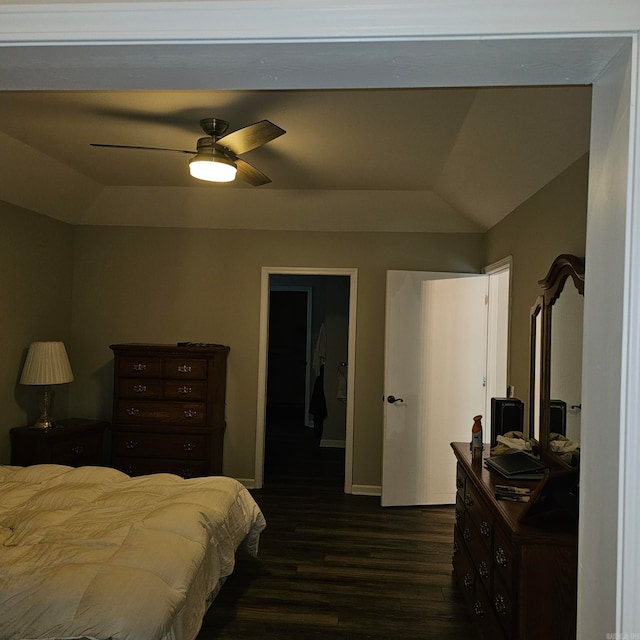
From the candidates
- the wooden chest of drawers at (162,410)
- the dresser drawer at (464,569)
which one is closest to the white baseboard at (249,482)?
the wooden chest of drawers at (162,410)

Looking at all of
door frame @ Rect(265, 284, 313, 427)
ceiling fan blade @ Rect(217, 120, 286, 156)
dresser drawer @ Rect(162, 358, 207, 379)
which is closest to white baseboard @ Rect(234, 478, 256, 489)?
dresser drawer @ Rect(162, 358, 207, 379)

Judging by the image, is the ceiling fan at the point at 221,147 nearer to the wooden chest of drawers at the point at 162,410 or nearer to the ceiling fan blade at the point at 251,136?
the ceiling fan blade at the point at 251,136

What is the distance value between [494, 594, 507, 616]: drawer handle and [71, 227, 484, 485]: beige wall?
3.00m

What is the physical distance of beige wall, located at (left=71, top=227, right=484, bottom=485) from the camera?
5332 mm

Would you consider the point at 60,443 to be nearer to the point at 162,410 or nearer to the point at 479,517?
the point at 162,410

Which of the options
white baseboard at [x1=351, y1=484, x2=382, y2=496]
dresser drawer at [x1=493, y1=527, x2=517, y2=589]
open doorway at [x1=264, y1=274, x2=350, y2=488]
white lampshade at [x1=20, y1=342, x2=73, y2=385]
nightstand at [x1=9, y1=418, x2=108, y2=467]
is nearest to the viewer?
dresser drawer at [x1=493, y1=527, x2=517, y2=589]

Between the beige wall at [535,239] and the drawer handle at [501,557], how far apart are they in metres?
1.42

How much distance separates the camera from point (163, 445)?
16.0ft

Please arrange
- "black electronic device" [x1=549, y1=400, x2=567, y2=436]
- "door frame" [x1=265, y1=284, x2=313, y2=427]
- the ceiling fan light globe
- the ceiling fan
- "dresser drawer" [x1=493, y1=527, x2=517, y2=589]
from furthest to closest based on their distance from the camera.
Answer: "door frame" [x1=265, y1=284, x2=313, y2=427], the ceiling fan light globe, the ceiling fan, "black electronic device" [x1=549, y1=400, x2=567, y2=436], "dresser drawer" [x1=493, y1=527, x2=517, y2=589]

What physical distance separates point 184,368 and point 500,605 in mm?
3353

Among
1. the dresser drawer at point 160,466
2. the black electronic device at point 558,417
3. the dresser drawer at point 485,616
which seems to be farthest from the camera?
the dresser drawer at point 160,466

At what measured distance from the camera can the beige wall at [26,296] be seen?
452 cm

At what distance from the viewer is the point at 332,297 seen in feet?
24.4

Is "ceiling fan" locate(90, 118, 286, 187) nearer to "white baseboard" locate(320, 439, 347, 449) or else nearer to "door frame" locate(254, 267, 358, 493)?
"door frame" locate(254, 267, 358, 493)
